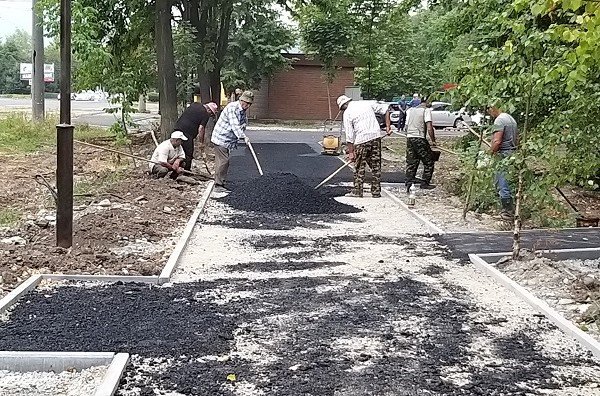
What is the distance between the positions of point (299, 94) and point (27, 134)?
879 inches

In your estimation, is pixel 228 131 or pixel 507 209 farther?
pixel 228 131

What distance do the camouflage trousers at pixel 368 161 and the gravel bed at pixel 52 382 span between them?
29.1 ft

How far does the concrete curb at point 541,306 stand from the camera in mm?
5503

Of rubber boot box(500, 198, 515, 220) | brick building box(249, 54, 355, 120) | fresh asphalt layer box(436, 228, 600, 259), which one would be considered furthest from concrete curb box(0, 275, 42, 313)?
brick building box(249, 54, 355, 120)

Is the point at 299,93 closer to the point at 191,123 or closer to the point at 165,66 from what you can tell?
the point at 165,66

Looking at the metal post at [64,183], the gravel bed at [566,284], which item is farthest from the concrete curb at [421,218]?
the metal post at [64,183]

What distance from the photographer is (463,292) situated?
22.8 ft

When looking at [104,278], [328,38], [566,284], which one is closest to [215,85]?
[328,38]

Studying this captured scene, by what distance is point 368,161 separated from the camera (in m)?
13.3

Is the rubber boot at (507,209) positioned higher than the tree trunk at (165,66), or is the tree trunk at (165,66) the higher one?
the tree trunk at (165,66)

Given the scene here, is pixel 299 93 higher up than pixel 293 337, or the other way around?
pixel 299 93

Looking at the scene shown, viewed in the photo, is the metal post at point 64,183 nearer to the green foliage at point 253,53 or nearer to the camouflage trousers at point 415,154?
the camouflage trousers at point 415,154

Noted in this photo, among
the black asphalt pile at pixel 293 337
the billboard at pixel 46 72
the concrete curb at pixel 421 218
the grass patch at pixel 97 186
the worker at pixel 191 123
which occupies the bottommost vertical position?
the black asphalt pile at pixel 293 337

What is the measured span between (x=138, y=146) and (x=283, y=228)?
42.4 feet
